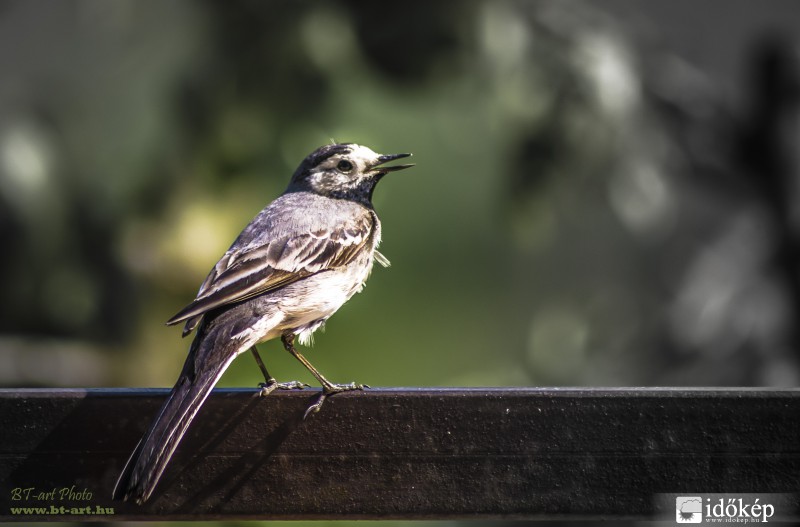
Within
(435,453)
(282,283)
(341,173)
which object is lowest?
Answer: (435,453)

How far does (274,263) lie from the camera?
402 centimetres

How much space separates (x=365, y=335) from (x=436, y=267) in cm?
93

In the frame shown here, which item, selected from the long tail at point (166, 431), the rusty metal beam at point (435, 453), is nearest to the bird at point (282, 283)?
the long tail at point (166, 431)

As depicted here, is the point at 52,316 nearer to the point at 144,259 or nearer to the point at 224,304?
the point at 144,259

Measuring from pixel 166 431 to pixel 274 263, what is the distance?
1142mm

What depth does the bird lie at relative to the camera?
304cm

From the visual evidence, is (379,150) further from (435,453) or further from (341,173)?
(435,453)

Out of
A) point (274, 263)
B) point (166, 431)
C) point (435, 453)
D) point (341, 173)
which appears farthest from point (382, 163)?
point (166, 431)

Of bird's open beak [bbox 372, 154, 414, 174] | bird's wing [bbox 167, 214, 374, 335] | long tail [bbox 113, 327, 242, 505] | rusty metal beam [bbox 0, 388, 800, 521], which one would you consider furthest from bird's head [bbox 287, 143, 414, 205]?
rusty metal beam [bbox 0, 388, 800, 521]

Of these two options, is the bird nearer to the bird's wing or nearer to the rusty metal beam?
the bird's wing

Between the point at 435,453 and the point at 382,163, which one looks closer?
the point at 435,453

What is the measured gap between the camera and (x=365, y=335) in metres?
6.85

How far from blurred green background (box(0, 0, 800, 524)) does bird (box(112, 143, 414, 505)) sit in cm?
20

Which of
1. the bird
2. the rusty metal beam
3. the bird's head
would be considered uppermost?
the bird's head
